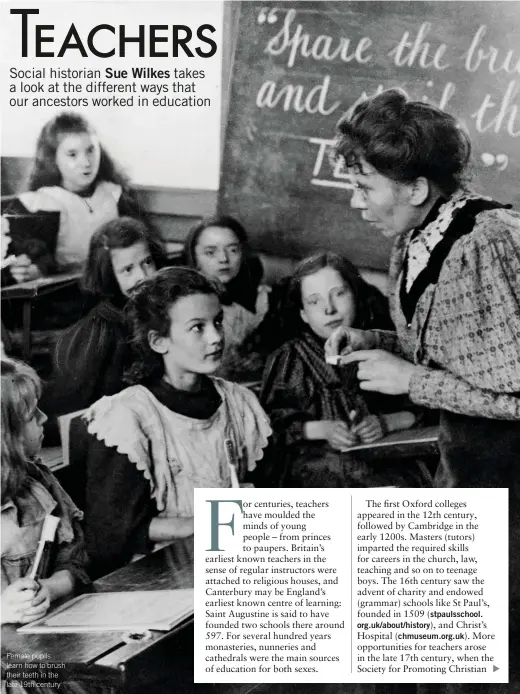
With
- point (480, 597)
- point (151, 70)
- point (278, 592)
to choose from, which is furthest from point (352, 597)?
point (151, 70)

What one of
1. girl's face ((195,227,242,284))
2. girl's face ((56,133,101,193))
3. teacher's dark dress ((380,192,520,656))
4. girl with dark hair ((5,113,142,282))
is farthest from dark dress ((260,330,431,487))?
girl's face ((56,133,101,193))

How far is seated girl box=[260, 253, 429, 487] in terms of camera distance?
6.39 ft

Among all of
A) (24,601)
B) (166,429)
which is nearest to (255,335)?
(166,429)

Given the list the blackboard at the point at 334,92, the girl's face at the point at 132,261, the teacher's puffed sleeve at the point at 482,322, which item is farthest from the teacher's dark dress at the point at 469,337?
the girl's face at the point at 132,261

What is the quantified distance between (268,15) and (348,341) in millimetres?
783

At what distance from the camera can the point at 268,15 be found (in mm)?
1965

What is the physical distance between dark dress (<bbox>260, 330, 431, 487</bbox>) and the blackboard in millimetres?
246

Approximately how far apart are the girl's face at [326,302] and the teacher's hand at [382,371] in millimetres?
84

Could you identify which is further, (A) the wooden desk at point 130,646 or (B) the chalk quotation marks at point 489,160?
(B) the chalk quotation marks at point 489,160

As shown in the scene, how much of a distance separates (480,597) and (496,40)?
4.19ft

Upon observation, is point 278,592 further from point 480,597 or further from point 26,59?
point 26,59

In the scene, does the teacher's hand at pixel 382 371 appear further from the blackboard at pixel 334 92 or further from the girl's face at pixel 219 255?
the girl's face at pixel 219 255

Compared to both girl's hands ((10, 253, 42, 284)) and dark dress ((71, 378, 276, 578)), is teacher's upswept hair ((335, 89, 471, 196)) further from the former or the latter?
girl's hands ((10, 253, 42, 284))

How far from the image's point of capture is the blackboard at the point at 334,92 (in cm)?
194
